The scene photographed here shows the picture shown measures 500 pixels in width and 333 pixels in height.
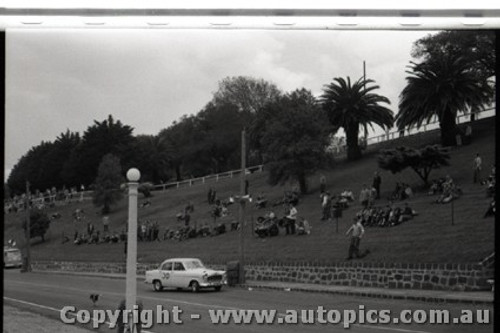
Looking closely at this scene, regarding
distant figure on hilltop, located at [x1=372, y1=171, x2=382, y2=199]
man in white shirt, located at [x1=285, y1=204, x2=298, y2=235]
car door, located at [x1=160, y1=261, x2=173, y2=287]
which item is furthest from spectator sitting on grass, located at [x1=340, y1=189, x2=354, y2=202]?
car door, located at [x1=160, y1=261, x2=173, y2=287]

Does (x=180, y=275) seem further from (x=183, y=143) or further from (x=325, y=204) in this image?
(x=325, y=204)

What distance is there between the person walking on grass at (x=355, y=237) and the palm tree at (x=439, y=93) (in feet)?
20.1

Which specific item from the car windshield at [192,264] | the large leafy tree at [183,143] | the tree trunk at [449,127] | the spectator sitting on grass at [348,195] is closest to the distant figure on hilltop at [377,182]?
the spectator sitting on grass at [348,195]

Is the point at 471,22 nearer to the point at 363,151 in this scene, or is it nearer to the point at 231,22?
the point at 231,22

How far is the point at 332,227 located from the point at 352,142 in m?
6.16

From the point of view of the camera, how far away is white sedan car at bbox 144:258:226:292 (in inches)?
229

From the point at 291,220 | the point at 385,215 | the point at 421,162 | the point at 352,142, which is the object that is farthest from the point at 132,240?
the point at 385,215

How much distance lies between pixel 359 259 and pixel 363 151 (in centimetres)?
567

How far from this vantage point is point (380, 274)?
37.9ft

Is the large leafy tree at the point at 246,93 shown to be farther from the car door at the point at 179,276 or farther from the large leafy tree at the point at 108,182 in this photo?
the car door at the point at 179,276

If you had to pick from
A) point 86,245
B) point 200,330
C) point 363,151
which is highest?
point 363,151

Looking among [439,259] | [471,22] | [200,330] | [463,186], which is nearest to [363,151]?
[200,330]

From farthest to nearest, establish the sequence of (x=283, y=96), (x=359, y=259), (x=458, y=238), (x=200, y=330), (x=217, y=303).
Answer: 1. (x=359, y=259)
2. (x=458, y=238)
3. (x=217, y=303)
4. (x=200, y=330)
5. (x=283, y=96)

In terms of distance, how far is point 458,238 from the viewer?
32.5 ft
